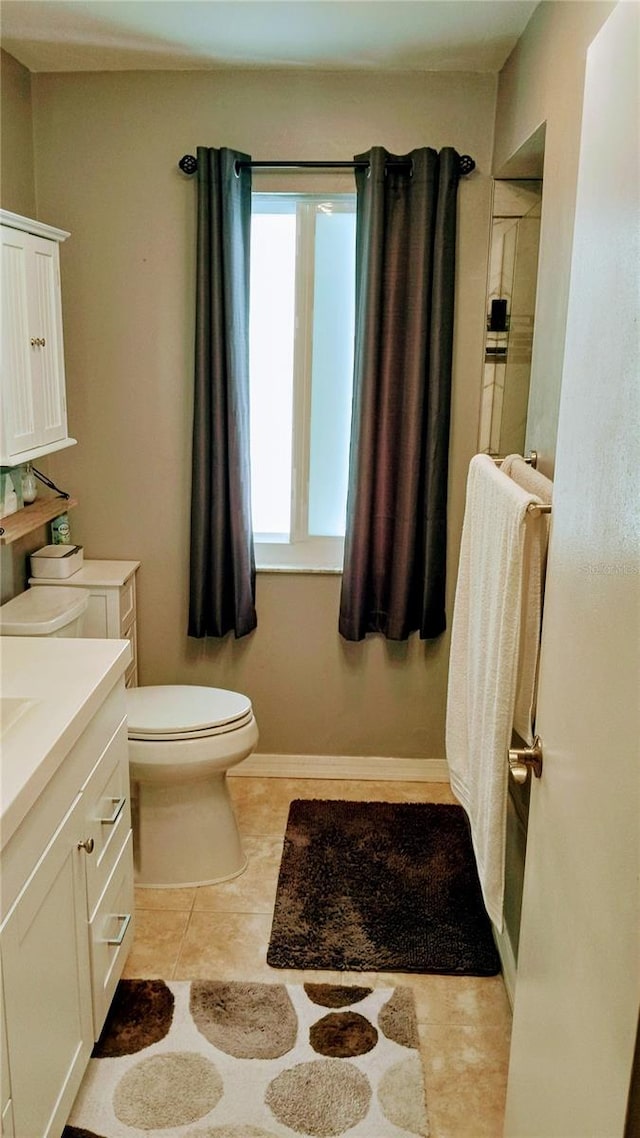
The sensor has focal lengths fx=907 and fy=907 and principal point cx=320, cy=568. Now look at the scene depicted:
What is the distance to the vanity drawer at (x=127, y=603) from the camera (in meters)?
2.98

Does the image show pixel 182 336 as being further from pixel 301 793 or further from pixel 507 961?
pixel 507 961

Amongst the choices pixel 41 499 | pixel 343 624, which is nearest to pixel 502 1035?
pixel 343 624

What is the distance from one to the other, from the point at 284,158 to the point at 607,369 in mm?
2117

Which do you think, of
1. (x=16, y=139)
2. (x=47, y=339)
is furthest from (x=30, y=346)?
(x=16, y=139)

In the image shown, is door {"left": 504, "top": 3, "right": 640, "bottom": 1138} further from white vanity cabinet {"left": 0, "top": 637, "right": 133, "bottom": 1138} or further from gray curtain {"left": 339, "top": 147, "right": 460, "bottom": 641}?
gray curtain {"left": 339, "top": 147, "right": 460, "bottom": 641}

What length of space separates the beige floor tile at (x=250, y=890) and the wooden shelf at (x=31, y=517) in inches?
44.4

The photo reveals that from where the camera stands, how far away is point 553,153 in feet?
6.62

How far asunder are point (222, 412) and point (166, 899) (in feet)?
4.85

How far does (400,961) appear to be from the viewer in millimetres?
2297

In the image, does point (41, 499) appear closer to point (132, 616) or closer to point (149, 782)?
point (132, 616)

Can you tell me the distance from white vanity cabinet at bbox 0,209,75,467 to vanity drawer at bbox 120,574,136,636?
0.58 metres

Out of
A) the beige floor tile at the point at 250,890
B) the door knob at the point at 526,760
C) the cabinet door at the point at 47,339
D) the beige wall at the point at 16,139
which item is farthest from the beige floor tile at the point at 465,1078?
the beige wall at the point at 16,139

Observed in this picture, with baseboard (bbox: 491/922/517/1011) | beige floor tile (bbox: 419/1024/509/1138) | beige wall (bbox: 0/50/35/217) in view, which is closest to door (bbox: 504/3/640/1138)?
beige floor tile (bbox: 419/1024/509/1138)

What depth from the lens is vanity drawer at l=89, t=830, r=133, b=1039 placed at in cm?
187
